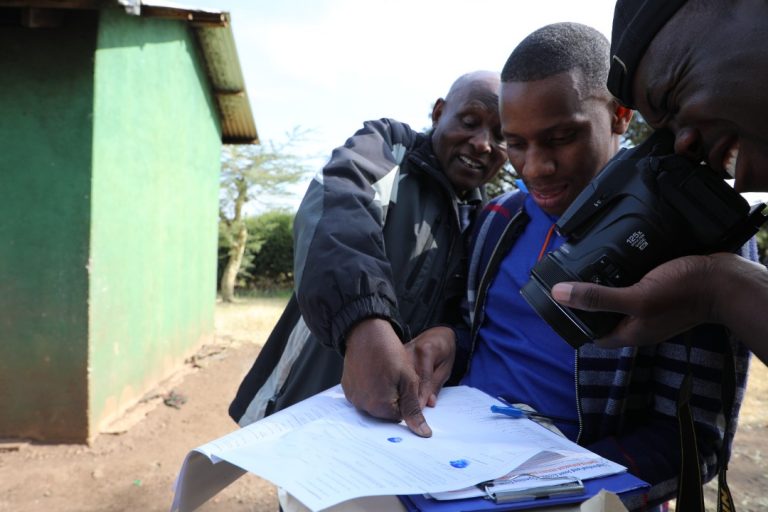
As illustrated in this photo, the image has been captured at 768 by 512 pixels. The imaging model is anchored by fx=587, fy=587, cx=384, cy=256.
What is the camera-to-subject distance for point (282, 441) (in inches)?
43.1

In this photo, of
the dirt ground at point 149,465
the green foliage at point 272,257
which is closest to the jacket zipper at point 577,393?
the dirt ground at point 149,465

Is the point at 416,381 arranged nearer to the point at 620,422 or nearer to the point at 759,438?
the point at 620,422

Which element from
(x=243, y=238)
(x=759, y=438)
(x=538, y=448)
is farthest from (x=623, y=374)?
(x=243, y=238)

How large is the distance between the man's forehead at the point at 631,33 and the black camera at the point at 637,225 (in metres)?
0.13

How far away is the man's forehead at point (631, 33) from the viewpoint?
3.38 ft

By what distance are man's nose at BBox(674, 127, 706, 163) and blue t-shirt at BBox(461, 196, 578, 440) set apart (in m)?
0.56

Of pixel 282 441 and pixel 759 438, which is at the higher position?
pixel 282 441

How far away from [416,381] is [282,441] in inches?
Answer: 13.7

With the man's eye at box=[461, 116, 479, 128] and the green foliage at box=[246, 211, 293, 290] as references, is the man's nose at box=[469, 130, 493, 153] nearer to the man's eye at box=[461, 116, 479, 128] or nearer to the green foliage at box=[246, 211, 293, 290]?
the man's eye at box=[461, 116, 479, 128]

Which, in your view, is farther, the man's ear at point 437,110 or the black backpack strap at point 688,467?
the man's ear at point 437,110

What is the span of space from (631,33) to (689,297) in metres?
0.50

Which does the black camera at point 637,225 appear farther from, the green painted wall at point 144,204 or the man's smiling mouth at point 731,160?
the green painted wall at point 144,204

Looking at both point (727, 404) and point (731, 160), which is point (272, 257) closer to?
point (727, 404)

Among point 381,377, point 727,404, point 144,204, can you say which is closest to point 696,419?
point 727,404
